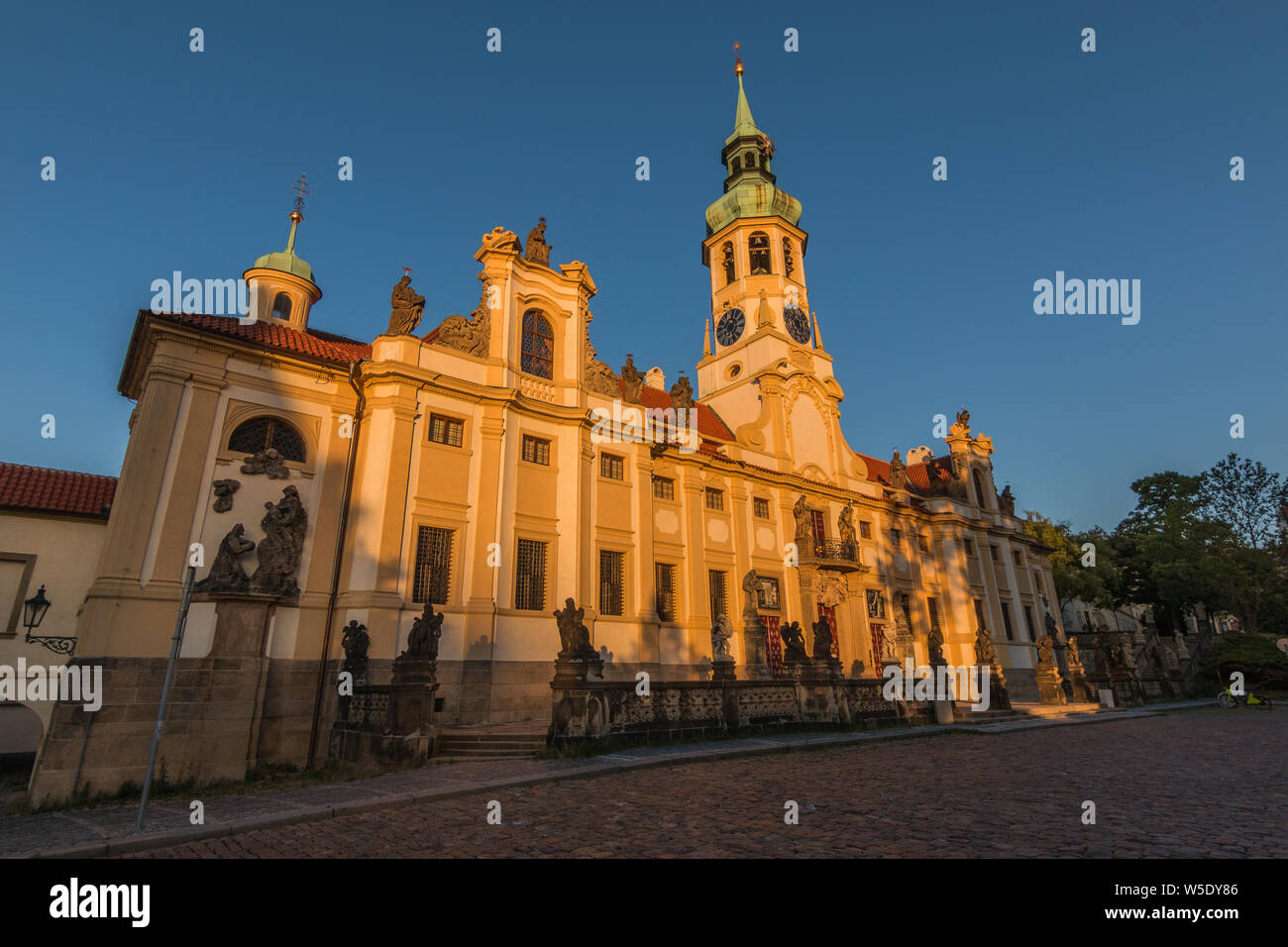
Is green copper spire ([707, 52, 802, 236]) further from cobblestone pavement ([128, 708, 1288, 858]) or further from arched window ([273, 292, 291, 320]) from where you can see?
cobblestone pavement ([128, 708, 1288, 858])

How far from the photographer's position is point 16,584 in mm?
15742

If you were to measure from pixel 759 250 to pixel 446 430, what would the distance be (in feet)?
84.2

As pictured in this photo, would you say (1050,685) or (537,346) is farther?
(1050,685)

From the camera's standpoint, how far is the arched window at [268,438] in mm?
17594

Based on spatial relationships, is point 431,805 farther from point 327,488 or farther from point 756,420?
point 756,420

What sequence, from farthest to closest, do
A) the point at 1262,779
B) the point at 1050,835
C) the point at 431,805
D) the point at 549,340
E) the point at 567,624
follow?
the point at 549,340 < the point at 567,624 < the point at 1262,779 < the point at 431,805 < the point at 1050,835

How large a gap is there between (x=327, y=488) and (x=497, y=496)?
4.81 m

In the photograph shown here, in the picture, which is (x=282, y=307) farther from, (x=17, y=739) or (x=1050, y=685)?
(x=1050, y=685)

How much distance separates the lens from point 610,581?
2277 centimetres

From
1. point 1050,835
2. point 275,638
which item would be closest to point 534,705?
point 275,638

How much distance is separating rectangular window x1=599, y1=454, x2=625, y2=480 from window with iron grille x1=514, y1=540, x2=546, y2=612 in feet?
13.1

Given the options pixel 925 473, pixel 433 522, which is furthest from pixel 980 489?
pixel 433 522

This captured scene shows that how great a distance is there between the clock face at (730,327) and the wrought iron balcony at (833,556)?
13.3m

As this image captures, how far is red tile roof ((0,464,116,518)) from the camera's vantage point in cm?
1630
